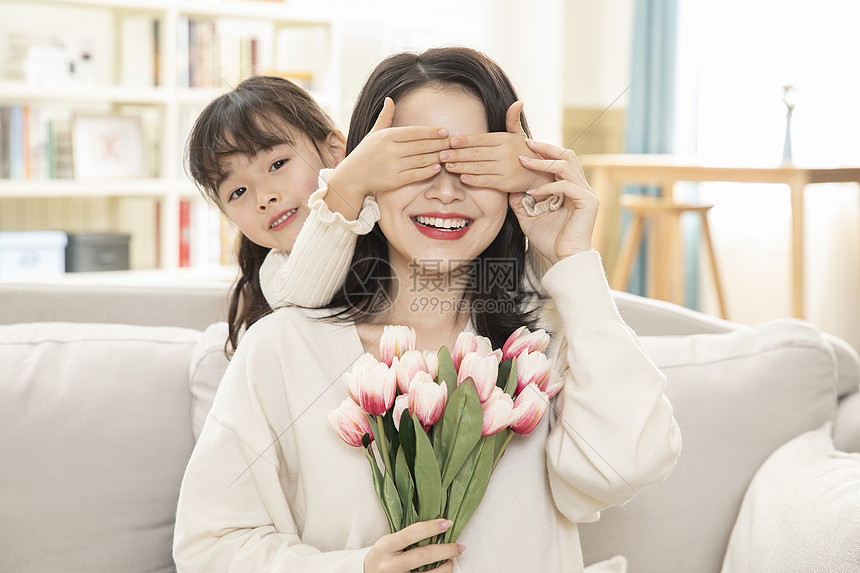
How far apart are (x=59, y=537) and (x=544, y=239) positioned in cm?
85

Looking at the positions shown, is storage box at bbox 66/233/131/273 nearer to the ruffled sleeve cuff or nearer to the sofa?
the sofa

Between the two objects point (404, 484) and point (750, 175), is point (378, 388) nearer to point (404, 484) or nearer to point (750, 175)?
point (404, 484)

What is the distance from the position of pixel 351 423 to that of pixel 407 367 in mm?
101

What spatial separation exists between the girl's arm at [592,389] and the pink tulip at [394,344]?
20cm

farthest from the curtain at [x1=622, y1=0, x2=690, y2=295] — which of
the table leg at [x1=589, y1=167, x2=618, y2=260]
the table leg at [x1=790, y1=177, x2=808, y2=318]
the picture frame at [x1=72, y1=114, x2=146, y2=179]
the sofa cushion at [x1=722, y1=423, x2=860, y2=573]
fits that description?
the sofa cushion at [x1=722, y1=423, x2=860, y2=573]

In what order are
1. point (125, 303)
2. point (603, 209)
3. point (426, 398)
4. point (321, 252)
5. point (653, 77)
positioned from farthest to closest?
point (653, 77), point (603, 209), point (125, 303), point (321, 252), point (426, 398)

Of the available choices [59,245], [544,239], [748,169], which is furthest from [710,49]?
[544,239]

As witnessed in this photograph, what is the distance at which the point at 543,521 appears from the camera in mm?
1060

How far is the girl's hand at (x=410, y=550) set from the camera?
0.92 m

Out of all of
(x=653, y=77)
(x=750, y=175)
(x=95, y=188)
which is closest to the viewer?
(x=750, y=175)

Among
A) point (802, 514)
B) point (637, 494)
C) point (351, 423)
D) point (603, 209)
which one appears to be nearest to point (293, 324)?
point (351, 423)

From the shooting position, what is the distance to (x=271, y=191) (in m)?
1.33

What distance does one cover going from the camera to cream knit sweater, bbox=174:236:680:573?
99 cm

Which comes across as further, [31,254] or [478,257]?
[31,254]
